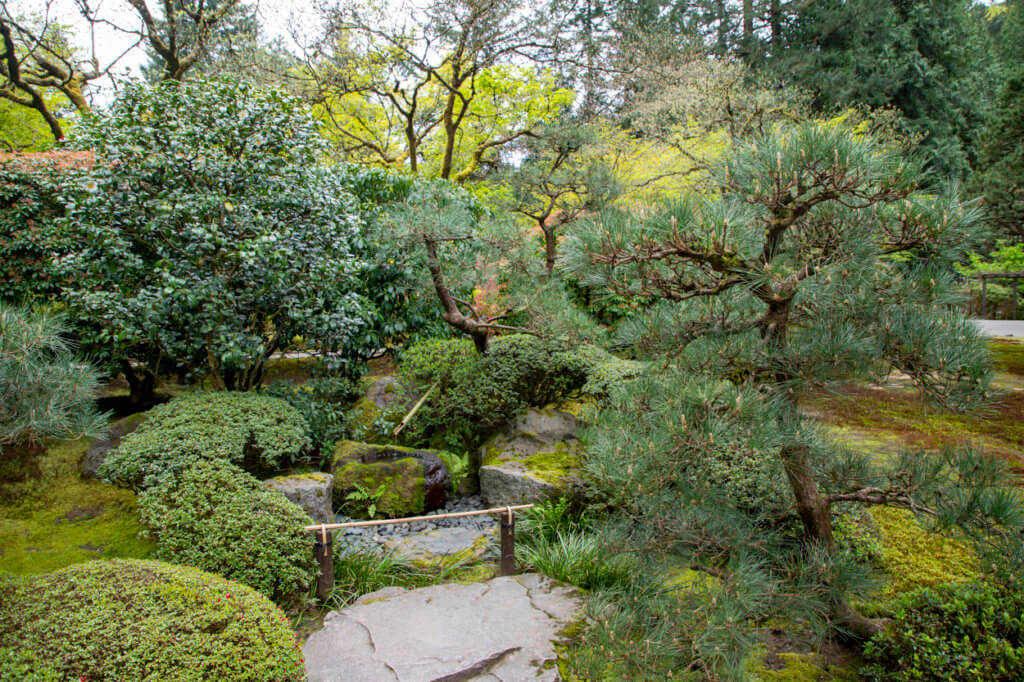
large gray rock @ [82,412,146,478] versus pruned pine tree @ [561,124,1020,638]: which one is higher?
pruned pine tree @ [561,124,1020,638]

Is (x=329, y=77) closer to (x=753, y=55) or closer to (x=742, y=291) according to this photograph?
(x=742, y=291)

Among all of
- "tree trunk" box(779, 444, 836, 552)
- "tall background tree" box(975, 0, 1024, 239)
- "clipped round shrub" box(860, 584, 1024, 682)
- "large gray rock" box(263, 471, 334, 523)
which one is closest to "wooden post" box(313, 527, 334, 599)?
"large gray rock" box(263, 471, 334, 523)

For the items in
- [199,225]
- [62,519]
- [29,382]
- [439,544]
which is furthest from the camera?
[199,225]

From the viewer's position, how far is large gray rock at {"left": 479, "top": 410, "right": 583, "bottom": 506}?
161 inches

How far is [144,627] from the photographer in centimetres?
202

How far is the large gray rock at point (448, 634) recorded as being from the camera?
238 cm

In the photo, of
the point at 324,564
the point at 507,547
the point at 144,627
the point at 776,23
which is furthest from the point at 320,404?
the point at 776,23

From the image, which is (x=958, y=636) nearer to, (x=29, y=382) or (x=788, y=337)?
(x=788, y=337)

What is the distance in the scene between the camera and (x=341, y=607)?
9.88ft

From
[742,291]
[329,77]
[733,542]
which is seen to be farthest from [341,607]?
[329,77]

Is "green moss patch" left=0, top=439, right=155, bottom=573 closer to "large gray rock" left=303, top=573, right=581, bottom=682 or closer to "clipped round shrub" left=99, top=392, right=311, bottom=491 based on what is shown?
"clipped round shrub" left=99, top=392, right=311, bottom=491

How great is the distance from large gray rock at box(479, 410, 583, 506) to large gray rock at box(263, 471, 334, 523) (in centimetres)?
125

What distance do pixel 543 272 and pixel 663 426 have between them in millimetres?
3604

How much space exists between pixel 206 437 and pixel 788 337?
128 inches
